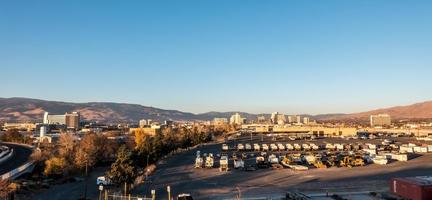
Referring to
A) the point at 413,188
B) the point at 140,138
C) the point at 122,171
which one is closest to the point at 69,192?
the point at 122,171

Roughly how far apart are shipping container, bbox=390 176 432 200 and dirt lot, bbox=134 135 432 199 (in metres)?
2.80

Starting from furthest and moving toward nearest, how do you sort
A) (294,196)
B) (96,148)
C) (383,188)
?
(96,148), (383,188), (294,196)

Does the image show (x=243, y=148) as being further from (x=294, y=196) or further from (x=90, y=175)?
(x=294, y=196)

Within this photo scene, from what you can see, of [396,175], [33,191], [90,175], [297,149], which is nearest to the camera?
[33,191]

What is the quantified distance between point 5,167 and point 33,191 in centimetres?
2156

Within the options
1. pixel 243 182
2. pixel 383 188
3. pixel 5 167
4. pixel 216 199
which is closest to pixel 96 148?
pixel 5 167

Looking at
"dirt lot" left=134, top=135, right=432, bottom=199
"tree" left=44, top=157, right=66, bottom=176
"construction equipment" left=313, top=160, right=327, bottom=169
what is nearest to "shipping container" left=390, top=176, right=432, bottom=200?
"dirt lot" left=134, top=135, right=432, bottom=199

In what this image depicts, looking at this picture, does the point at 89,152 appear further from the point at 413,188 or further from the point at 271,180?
the point at 413,188

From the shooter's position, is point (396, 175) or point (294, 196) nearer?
point (294, 196)

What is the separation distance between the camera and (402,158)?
4828 centimetres

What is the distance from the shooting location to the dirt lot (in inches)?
1166

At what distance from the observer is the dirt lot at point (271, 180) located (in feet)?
97.1

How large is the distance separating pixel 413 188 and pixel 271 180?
12.1 metres

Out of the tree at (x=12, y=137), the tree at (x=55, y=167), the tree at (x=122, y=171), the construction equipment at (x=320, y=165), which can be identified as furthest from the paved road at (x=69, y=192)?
the tree at (x=12, y=137)
